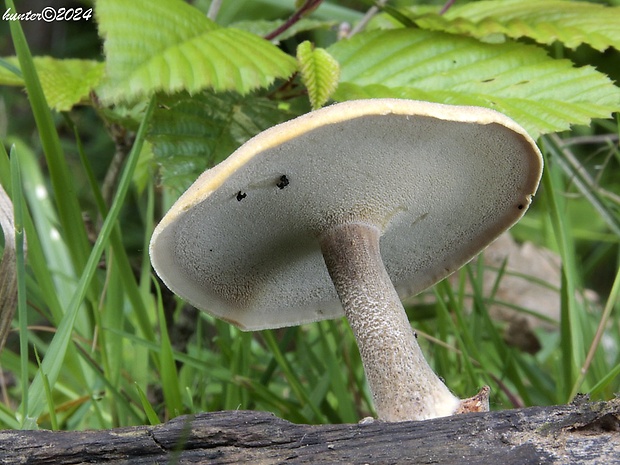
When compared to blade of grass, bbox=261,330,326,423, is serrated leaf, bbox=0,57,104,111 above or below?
above

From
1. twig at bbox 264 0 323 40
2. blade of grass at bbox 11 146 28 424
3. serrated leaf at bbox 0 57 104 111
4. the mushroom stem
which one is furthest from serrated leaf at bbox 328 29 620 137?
blade of grass at bbox 11 146 28 424

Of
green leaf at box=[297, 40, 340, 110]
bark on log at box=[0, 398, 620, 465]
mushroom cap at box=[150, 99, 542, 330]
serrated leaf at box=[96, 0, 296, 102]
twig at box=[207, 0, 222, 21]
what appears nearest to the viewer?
bark on log at box=[0, 398, 620, 465]

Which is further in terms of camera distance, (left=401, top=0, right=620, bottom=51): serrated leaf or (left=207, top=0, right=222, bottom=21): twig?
(left=207, top=0, right=222, bottom=21): twig

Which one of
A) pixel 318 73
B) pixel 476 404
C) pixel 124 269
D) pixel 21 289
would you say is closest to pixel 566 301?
pixel 476 404

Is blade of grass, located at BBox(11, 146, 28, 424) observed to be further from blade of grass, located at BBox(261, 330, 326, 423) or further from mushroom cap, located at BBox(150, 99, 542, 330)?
blade of grass, located at BBox(261, 330, 326, 423)

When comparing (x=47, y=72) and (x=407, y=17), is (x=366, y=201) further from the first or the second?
(x=47, y=72)

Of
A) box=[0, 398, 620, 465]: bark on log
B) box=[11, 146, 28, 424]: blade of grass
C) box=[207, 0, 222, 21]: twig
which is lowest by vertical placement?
box=[0, 398, 620, 465]: bark on log

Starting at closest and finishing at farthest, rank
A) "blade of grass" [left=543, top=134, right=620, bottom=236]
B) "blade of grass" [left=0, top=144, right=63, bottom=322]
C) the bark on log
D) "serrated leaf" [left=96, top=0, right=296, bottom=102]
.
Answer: the bark on log
"serrated leaf" [left=96, top=0, right=296, bottom=102]
"blade of grass" [left=0, top=144, right=63, bottom=322]
"blade of grass" [left=543, top=134, right=620, bottom=236]
